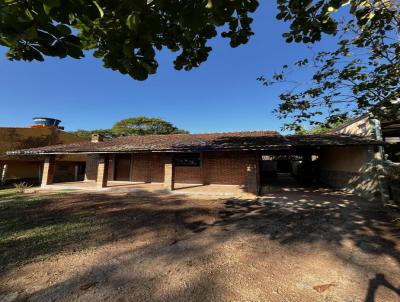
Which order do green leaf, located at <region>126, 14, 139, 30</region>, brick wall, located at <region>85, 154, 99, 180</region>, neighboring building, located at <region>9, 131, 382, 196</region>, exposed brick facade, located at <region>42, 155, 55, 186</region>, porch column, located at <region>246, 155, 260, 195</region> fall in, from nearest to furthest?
green leaf, located at <region>126, 14, 139, 30</region>
neighboring building, located at <region>9, 131, 382, 196</region>
porch column, located at <region>246, 155, 260, 195</region>
exposed brick facade, located at <region>42, 155, 55, 186</region>
brick wall, located at <region>85, 154, 99, 180</region>

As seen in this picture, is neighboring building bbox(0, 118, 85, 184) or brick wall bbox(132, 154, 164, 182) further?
neighboring building bbox(0, 118, 85, 184)

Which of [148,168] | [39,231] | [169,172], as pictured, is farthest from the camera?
[148,168]

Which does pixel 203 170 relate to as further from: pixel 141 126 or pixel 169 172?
pixel 141 126

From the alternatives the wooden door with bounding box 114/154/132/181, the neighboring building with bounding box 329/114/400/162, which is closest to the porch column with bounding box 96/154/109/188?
the wooden door with bounding box 114/154/132/181

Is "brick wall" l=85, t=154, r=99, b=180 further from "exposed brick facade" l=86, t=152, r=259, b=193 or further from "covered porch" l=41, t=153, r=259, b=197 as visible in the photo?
"exposed brick facade" l=86, t=152, r=259, b=193

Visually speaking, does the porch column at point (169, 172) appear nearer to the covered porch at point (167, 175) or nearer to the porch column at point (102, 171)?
the covered porch at point (167, 175)

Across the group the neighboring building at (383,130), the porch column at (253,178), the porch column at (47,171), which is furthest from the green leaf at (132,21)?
the porch column at (47,171)

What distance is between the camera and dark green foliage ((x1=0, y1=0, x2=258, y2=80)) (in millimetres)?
1479

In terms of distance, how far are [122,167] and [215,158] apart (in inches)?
307

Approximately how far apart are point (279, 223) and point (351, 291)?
10.8ft

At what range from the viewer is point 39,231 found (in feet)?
18.4

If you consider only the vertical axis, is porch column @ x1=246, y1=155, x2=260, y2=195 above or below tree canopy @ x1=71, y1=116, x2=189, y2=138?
below

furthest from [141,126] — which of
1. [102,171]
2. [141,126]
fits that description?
[102,171]

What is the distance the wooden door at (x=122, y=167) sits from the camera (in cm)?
1673
